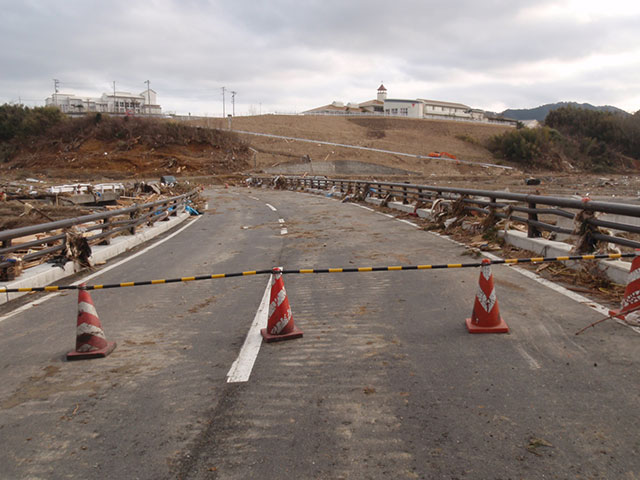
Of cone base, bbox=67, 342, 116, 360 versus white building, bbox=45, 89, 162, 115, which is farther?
white building, bbox=45, 89, 162, 115

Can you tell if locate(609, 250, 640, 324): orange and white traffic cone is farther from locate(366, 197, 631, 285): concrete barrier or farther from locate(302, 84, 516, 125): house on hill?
locate(302, 84, 516, 125): house on hill

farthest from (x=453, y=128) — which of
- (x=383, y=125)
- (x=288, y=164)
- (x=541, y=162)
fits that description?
(x=288, y=164)

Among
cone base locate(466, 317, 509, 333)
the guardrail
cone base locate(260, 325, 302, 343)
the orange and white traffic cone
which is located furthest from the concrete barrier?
cone base locate(260, 325, 302, 343)

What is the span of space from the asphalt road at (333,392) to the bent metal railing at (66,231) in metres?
1.61

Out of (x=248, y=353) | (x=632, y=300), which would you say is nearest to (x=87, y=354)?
(x=248, y=353)

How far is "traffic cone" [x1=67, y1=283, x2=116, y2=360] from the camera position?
4.96 metres

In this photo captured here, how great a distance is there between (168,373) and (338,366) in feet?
5.25

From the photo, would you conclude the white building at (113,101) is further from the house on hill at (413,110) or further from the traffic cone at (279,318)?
the traffic cone at (279,318)

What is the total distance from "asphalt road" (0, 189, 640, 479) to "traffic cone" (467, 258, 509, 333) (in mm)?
153

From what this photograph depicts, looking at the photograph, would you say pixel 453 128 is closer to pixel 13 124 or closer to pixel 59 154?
pixel 59 154

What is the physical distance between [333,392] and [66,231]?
305 inches

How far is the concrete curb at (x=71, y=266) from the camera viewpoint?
7.73 m

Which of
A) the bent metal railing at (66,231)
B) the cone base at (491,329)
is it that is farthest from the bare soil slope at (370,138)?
the cone base at (491,329)

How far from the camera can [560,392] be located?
12.6ft
